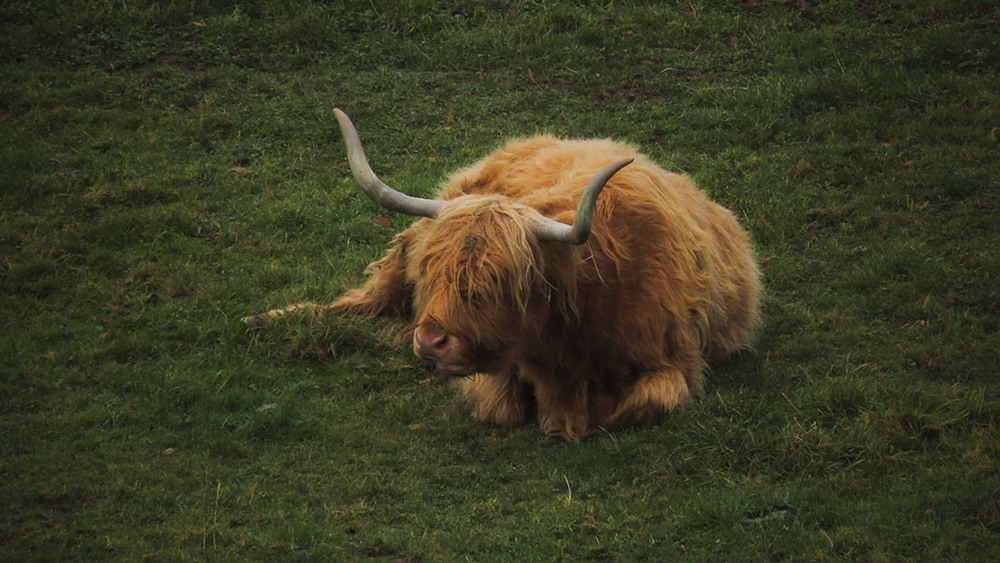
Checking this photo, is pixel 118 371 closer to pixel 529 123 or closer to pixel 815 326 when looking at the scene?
pixel 815 326

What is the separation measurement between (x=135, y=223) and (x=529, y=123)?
348cm

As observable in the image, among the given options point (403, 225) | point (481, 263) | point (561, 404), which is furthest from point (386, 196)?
point (403, 225)

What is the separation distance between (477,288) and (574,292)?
58 cm

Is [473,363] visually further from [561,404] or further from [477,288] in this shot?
[561,404]

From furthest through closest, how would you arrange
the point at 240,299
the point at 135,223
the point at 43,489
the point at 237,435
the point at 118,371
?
the point at 135,223 < the point at 240,299 < the point at 118,371 < the point at 237,435 < the point at 43,489

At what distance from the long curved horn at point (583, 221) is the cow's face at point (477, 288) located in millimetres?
82

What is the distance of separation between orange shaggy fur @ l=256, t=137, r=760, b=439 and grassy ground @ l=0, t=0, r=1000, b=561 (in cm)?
23

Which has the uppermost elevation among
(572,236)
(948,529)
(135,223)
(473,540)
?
(572,236)

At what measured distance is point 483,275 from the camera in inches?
201

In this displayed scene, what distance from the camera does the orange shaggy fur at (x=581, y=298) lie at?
515 cm

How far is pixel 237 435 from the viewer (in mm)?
5559

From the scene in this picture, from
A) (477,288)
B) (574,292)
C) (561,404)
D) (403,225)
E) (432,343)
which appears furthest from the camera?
(403,225)

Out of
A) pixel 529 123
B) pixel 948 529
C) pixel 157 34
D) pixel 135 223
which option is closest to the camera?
pixel 948 529

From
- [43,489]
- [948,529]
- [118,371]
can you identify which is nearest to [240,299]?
[118,371]
